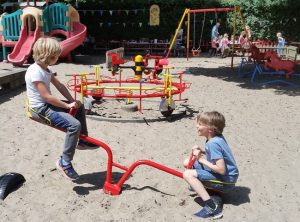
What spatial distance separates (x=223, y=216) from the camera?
325 centimetres

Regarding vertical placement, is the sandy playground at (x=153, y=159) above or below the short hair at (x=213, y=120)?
below

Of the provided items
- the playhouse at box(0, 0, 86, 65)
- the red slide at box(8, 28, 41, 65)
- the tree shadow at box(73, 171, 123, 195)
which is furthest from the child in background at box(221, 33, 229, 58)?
the tree shadow at box(73, 171, 123, 195)

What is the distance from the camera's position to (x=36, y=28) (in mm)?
13398

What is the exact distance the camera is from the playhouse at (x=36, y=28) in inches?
530

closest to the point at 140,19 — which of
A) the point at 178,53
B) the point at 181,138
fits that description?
the point at 178,53

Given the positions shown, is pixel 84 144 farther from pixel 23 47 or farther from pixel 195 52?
pixel 195 52

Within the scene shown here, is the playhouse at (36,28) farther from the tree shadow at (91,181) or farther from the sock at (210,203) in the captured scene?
the sock at (210,203)

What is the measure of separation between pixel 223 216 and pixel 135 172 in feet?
4.00

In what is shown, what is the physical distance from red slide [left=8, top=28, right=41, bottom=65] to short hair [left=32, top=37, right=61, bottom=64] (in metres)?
10.3

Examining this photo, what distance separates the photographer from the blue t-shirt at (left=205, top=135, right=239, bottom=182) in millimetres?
3219

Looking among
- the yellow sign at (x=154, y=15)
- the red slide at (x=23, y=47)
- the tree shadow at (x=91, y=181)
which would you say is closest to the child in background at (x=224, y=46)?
the yellow sign at (x=154, y=15)

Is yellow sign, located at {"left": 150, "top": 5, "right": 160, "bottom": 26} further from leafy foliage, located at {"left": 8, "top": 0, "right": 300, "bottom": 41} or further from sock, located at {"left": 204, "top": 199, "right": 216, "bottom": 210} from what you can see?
sock, located at {"left": 204, "top": 199, "right": 216, "bottom": 210}

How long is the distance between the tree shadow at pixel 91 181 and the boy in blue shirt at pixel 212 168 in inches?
37.3

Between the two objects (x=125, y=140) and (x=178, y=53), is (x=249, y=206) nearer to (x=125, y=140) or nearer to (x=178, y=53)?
(x=125, y=140)
